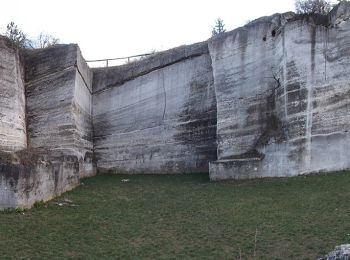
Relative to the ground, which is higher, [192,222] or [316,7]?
[316,7]

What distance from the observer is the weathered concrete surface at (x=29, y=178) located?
14391 millimetres

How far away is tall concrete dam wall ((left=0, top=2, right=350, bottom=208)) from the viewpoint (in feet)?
60.5

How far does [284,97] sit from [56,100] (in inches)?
414

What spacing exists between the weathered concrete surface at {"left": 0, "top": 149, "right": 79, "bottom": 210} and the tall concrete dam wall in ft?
0.11

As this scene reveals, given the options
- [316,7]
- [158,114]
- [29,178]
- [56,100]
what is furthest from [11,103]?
[316,7]

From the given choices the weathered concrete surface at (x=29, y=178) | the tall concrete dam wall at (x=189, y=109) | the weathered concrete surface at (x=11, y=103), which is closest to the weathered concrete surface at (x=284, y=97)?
the tall concrete dam wall at (x=189, y=109)

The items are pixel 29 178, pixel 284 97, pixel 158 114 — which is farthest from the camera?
pixel 158 114

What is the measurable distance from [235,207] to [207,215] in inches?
46.1

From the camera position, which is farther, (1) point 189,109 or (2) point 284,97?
(1) point 189,109

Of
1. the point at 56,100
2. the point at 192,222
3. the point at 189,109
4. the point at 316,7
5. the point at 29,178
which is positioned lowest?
the point at 192,222

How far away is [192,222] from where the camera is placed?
13.7 meters

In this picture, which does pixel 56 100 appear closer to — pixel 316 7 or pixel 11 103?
pixel 11 103

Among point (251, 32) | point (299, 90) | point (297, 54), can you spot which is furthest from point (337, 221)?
point (251, 32)

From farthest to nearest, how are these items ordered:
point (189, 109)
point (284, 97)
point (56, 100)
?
point (189, 109)
point (56, 100)
point (284, 97)
